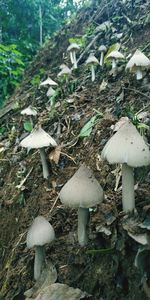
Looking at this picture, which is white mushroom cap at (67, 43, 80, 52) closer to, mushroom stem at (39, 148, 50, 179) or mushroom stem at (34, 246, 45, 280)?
mushroom stem at (39, 148, 50, 179)

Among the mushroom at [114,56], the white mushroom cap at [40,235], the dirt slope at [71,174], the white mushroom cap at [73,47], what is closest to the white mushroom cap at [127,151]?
the dirt slope at [71,174]

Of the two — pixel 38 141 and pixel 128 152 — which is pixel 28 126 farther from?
pixel 128 152

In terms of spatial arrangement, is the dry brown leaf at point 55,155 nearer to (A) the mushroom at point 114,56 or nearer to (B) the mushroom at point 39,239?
(B) the mushroom at point 39,239

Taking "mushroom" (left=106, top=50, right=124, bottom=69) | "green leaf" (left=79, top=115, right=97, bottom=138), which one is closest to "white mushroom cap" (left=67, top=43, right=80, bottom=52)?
"mushroom" (left=106, top=50, right=124, bottom=69)

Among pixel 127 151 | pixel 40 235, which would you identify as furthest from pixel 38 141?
pixel 127 151

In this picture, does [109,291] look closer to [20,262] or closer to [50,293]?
[50,293]

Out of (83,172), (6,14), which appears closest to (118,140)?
(83,172)
